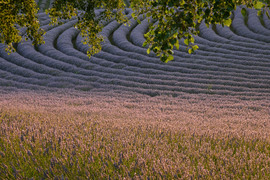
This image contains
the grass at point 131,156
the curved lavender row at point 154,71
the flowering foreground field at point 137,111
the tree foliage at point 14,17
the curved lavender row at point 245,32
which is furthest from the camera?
the curved lavender row at point 245,32

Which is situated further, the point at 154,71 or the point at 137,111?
the point at 154,71

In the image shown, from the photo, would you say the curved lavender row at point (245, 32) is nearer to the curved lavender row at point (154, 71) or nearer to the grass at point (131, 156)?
the curved lavender row at point (154, 71)

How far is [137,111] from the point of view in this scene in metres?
8.66

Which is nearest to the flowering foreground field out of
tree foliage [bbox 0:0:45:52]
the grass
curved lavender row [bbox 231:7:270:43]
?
the grass

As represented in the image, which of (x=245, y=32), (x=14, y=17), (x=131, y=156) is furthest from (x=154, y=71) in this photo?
(x=245, y=32)

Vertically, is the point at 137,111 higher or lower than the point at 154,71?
lower

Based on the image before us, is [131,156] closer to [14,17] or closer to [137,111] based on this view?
[137,111]

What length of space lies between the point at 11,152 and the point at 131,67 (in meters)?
15.7

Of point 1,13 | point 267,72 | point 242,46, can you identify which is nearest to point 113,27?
point 242,46

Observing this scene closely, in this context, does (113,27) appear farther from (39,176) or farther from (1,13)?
(39,176)

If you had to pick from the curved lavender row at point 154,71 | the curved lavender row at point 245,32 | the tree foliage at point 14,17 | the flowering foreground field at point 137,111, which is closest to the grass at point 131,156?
the flowering foreground field at point 137,111

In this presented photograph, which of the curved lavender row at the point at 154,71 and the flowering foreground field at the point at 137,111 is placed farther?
the curved lavender row at the point at 154,71

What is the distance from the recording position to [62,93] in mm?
13430

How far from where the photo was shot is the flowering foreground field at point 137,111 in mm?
2721
